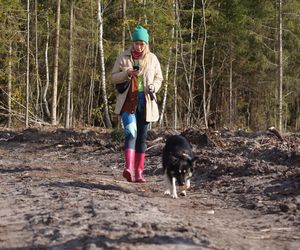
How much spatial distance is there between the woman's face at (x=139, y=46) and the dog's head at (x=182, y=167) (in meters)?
1.51

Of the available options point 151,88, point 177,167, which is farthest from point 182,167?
point 151,88

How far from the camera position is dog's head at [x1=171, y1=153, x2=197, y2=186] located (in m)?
6.78

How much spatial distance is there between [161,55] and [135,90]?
62.9 feet

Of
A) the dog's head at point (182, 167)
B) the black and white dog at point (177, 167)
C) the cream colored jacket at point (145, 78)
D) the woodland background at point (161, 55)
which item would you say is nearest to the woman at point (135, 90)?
the cream colored jacket at point (145, 78)

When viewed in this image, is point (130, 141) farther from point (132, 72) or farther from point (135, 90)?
point (132, 72)

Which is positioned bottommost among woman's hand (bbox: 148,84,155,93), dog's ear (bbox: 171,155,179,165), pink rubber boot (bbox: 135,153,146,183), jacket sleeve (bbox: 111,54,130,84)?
pink rubber boot (bbox: 135,153,146,183)

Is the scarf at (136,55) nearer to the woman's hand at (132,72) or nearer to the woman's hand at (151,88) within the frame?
the woman's hand at (132,72)

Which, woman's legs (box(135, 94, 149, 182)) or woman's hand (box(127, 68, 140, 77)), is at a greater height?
woman's hand (box(127, 68, 140, 77))

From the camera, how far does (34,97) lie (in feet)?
105

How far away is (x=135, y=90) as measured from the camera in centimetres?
725

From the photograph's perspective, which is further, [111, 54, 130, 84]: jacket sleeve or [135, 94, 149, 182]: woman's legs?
[135, 94, 149, 182]: woman's legs

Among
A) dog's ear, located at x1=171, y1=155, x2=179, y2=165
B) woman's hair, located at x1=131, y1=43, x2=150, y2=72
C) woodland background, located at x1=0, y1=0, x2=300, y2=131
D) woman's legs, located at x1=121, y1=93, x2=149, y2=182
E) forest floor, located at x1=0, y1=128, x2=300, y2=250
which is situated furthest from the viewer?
woodland background, located at x1=0, y1=0, x2=300, y2=131

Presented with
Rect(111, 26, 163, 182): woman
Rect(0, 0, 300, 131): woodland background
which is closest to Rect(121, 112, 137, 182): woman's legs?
Rect(111, 26, 163, 182): woman

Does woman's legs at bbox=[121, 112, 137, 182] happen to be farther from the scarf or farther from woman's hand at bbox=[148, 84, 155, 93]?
the scarf
